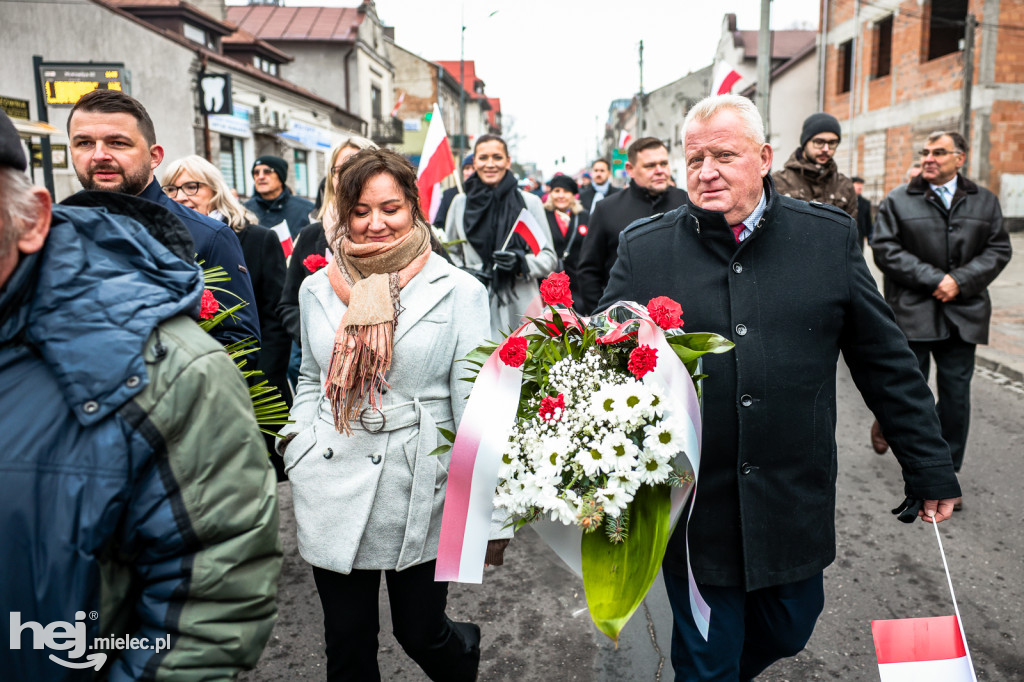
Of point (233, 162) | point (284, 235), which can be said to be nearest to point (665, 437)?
point (284, 235)

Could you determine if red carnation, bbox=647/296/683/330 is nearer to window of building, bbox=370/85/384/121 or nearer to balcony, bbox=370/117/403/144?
balcony, bbox=370/117/403/144

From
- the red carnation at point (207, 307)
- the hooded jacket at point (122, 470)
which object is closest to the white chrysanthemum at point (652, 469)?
the hooded jacket at point (122, 470)

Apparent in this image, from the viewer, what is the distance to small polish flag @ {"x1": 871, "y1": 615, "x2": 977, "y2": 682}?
2.19m

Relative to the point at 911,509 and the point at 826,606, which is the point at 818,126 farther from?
the point at 911,509

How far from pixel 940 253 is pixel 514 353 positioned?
423 centimetres

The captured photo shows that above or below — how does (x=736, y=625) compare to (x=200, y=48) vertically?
below

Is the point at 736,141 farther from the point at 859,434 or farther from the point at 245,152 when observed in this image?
the point at 245,152

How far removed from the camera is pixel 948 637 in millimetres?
2207

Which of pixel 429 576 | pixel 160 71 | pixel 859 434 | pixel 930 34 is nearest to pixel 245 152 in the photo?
pixel 160 71

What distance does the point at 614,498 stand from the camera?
186 centimetres

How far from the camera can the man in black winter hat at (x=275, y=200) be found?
6504 mm

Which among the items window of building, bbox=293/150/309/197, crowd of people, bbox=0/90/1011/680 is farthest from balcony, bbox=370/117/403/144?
crowd of people, bbox=0/90/1011/680

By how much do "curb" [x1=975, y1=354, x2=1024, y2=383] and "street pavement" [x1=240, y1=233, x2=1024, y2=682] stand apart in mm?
2992

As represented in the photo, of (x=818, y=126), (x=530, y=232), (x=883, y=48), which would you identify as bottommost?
(x=530, y=232)
